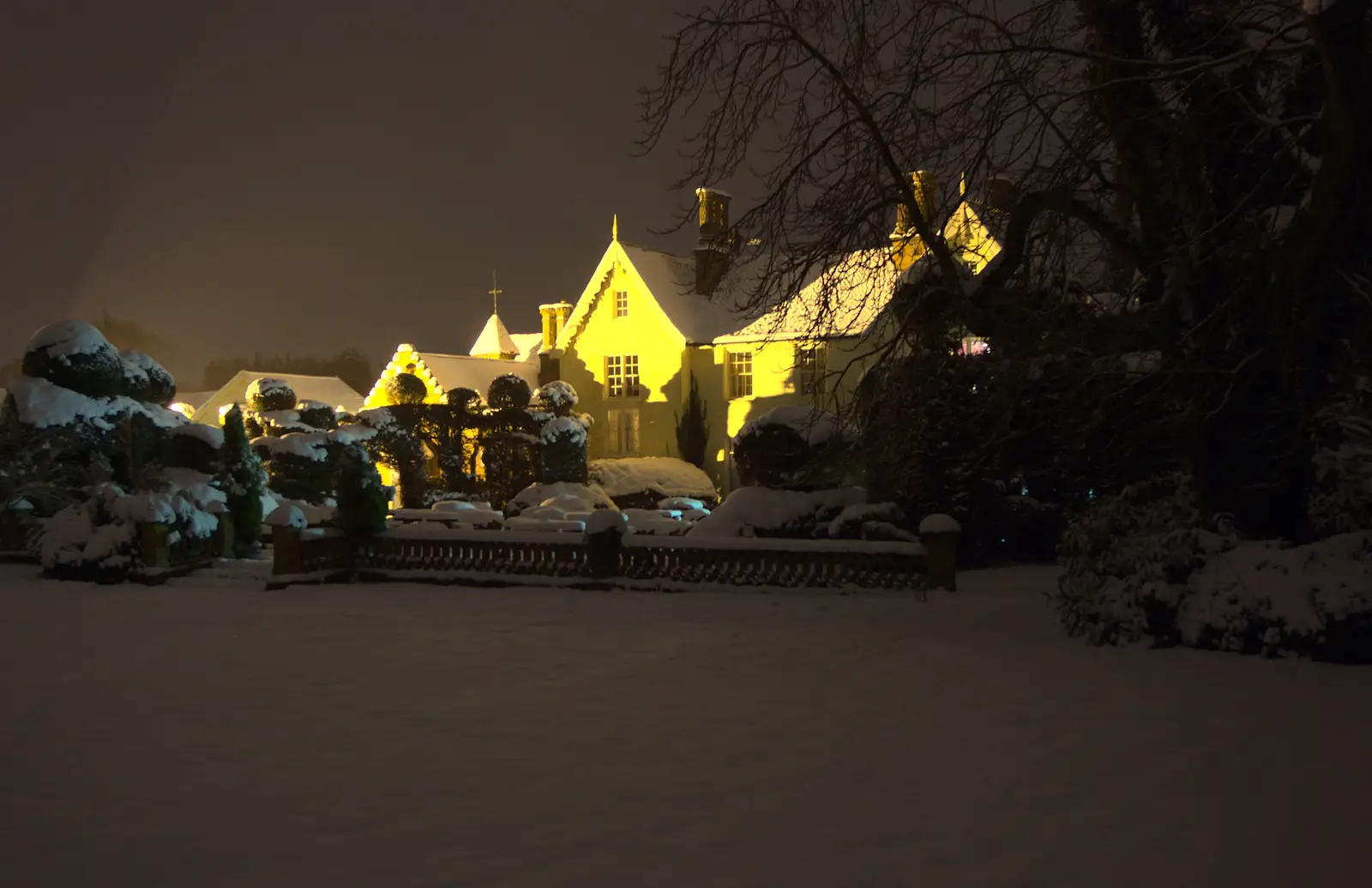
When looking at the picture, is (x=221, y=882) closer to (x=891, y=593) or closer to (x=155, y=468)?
(x=891, y=593)

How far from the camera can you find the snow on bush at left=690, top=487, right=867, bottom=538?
19688 millimetres

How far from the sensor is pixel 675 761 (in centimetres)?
701

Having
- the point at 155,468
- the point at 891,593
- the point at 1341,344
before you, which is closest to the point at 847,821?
the point at 1341,344

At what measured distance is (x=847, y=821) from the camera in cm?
587

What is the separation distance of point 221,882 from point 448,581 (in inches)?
494

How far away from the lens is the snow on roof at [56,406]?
22.5 metres

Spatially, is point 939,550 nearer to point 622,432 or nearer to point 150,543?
point 150,543

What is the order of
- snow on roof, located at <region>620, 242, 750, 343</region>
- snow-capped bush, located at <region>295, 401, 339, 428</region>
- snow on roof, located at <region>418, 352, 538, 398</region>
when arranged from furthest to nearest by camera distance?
snow on roof, located at <region>418, 352, 538, 398</region>
snow on roof, located at <region>620, 242, 750, 343</region>
snow-capped bush, located at <region>295, 401, 339, 428</region>

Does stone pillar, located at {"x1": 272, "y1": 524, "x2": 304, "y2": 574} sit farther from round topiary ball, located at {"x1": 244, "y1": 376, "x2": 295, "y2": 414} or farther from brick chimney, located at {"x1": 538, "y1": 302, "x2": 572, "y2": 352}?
brick chimney, located at {"x1": 538, "y1": 302, "x2": 572, "y2": 352}

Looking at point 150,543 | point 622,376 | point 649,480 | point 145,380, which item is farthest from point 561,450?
point 150,543

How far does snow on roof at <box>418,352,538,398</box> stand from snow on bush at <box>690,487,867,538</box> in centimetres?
2323

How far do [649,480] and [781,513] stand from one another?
16.9 m

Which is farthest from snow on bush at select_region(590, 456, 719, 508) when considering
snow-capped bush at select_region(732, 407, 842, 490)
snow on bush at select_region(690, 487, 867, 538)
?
snow on bush at select_region(690, 487, 867, 538)

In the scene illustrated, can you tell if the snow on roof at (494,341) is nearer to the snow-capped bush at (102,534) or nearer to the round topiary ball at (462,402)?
the round topiary ball at (462,402)
